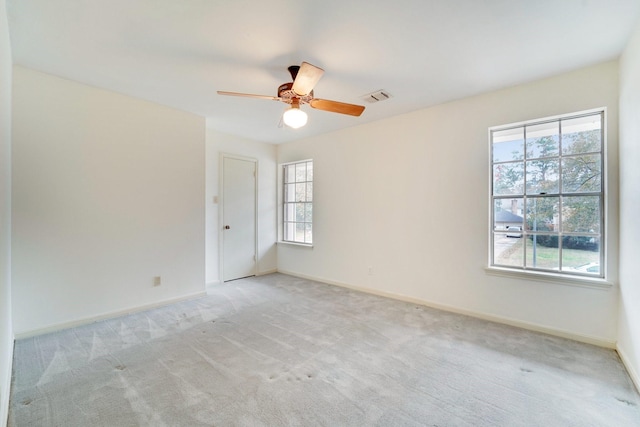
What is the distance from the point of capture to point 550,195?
111 inches

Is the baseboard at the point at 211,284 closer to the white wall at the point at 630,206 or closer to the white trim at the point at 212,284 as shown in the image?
the white trim at the point at 212,284

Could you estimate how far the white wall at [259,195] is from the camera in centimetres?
455

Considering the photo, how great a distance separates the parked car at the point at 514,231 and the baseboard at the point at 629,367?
47.4 inches

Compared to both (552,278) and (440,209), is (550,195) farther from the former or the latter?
(440,209)

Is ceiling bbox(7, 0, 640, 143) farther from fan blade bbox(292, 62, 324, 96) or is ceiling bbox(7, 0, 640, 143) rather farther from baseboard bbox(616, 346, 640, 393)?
baseboard bbox(616, 346, 640, 393)

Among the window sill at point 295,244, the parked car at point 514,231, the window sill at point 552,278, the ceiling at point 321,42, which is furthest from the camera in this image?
the window sill at point 295,244

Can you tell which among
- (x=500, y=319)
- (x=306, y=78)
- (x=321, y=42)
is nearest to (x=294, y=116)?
(x=306, y=78)

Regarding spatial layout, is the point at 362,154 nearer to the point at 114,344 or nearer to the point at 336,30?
the point at 336,30

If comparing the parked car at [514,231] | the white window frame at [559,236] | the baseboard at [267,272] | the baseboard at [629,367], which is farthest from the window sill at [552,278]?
the baseboard at [267,272]

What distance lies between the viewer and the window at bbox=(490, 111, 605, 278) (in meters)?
2.63

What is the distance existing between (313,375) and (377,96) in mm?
2904

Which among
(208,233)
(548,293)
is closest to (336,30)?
(548,293)

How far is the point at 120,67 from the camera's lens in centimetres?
259

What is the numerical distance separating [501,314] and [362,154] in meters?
2.72
